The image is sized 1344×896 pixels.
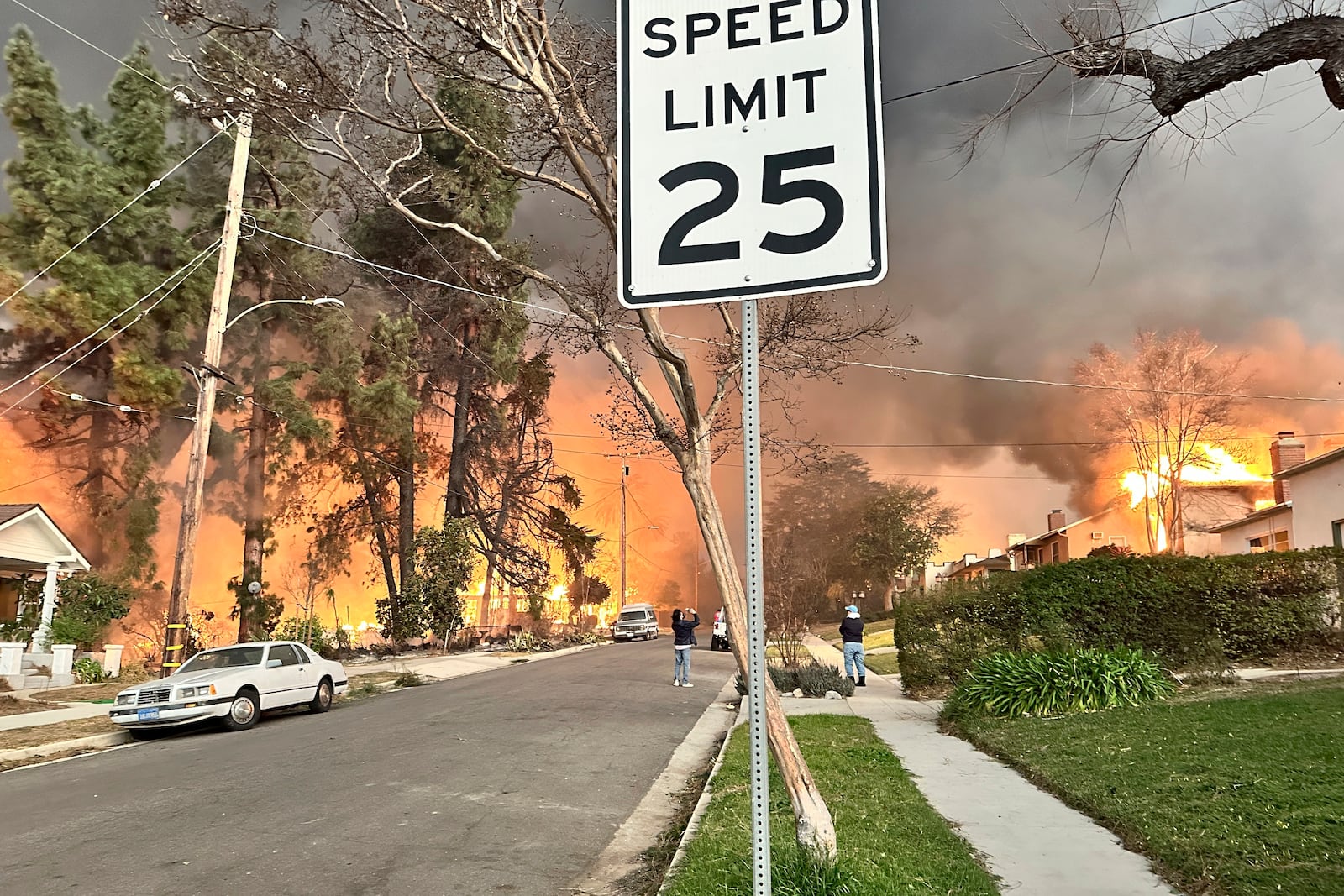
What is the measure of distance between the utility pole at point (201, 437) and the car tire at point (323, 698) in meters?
2.85

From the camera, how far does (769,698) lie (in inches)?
221

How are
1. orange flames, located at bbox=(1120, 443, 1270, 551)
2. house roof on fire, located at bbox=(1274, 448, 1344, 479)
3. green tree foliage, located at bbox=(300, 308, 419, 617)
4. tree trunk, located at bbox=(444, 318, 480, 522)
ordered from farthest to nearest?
1. orange flames, located at bbox=(1120, 443, 1270, 551)
2. tree trunk, located at bbox=(444, 318, 480, 522)
3. green tree foliage, located at bbox=(300, 308, 419, 617)
4. house roof on fire, located at bbox=(1274, 448, 1344, 479)

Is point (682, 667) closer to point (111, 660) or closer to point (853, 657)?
point (853, 657)

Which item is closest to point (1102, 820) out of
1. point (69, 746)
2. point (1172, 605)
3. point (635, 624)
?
point (1172, 605)

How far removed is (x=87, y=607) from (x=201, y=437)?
1004 centimetres

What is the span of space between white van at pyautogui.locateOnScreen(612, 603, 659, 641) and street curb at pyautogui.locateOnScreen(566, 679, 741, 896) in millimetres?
37681

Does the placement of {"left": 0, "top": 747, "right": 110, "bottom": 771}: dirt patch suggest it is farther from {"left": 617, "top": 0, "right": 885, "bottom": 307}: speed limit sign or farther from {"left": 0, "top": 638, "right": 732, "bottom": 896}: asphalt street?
{"left": 617, "top": 0, "right": 885, "bottom": 307}: speed limit sign

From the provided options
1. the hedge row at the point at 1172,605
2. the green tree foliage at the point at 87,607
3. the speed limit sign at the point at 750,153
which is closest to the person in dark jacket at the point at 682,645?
the hedge row at the point at 1172,605

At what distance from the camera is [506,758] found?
11219mm

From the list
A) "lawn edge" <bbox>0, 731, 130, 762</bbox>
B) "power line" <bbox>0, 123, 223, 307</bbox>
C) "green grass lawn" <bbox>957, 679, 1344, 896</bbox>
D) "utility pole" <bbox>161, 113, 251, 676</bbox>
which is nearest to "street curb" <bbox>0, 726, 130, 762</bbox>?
"lawn edge" <bbox>0, 731, 130, 762</bbox>

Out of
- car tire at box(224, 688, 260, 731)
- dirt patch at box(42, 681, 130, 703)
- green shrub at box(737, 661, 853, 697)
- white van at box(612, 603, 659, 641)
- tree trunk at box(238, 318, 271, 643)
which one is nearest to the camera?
car tire at box(224, 688, 260, 731)

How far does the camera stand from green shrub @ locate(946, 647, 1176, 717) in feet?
41.3

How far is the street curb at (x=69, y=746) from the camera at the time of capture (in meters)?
12.5

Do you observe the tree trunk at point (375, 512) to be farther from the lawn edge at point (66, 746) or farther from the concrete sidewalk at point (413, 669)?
the lawn edge at point (66, 746)
